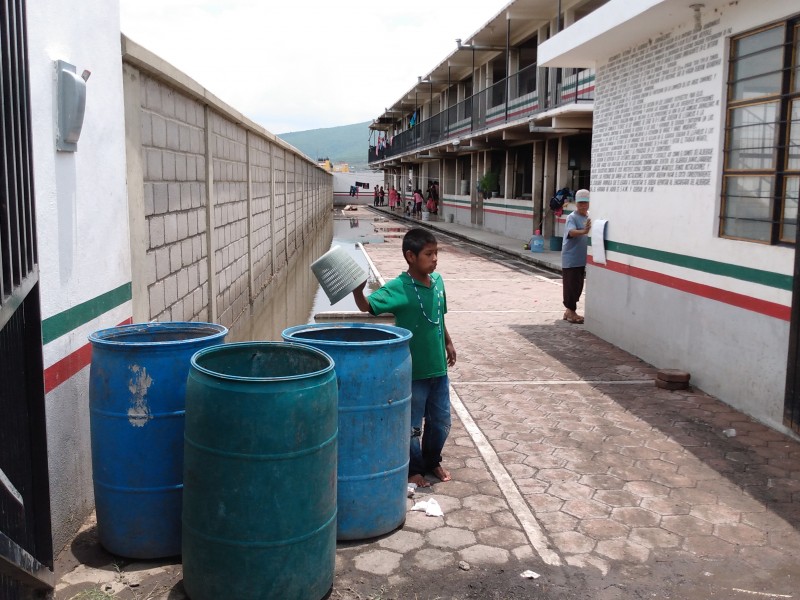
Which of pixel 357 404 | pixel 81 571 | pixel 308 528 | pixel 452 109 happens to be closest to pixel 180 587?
pixel 81 571

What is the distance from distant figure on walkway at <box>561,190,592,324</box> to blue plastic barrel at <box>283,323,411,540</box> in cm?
648

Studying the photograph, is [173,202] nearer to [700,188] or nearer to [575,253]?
[700,188]

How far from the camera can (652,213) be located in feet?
25.6

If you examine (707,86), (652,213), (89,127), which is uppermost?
(707,86)

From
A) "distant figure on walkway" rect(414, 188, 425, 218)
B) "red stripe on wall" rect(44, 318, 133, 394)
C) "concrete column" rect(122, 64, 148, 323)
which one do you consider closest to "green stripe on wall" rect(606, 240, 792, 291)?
"concrete column" rect(122, 64, 148, 323)

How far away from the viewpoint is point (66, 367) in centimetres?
347

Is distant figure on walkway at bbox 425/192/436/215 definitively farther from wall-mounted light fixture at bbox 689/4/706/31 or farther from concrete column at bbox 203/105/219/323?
concrete column at bbox 203/105/219/323

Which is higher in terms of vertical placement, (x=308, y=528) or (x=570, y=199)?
(x=570, y=199)

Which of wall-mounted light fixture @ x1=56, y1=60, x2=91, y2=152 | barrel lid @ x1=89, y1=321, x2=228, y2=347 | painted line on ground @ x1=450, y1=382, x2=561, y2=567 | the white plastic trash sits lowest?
painted line on ground @ x1=450, y1=382, x2=561, y2=567

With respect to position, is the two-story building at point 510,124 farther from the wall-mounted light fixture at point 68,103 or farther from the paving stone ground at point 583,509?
the wall-mounted light fixture at point 68,103

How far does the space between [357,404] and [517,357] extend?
4.71m

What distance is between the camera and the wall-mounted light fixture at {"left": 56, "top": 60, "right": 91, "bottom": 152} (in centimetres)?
328

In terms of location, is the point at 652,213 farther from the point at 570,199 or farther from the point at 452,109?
the point at 452,109

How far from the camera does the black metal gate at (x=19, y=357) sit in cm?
234
